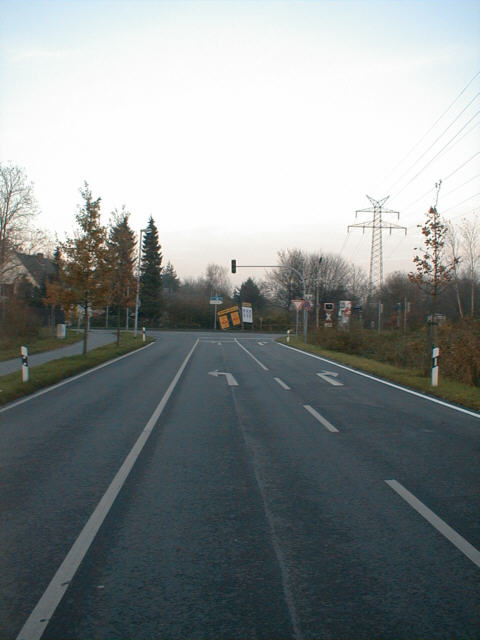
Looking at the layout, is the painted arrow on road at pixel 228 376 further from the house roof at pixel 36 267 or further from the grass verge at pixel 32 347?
the house roof at pixel 36 267

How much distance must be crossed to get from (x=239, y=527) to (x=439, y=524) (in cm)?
180

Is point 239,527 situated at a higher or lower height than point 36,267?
lower

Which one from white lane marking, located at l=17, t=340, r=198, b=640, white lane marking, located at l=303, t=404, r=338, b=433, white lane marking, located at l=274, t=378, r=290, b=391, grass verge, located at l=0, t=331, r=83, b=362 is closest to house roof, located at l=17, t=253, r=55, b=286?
grass verge, located at l=0, t=331, r=83, b=362

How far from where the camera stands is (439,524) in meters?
5.18

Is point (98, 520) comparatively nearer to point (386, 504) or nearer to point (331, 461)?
point (386, 504)

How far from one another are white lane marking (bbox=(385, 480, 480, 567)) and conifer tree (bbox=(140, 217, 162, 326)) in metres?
67.7

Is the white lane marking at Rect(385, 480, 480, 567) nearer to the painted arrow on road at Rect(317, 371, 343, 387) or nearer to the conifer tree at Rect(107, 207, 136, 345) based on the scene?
the painted arrow on road at Rect(317, 371, 343, 387)

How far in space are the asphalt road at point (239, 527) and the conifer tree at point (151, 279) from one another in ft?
208

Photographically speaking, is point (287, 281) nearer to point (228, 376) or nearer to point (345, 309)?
point (345, 309)

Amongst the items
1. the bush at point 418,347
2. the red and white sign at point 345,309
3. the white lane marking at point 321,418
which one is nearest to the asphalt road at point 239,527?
the white lane marking at point 321,418

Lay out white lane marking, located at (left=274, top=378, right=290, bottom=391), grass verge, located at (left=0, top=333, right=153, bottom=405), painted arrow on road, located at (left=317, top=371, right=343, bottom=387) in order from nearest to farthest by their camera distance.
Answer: grass verge, located at (left=0, top=333, right=153, bottom=405), white lane marking, located at (left=274, top=378, right=290, bottom=391), painted arrow on road, located at (left=317, top=371, right=343, bottom=387)

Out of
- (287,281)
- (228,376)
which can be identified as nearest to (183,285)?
(287,281)

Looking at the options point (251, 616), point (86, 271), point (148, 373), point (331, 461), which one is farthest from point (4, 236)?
point (251, 616)

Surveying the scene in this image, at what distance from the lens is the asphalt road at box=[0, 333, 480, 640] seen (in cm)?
360
